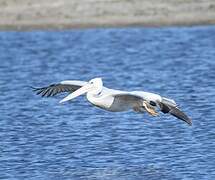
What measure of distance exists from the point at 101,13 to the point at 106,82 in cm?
529

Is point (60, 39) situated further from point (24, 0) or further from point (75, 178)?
point (75, 178)

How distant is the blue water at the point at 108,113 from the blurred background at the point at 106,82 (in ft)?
0.05

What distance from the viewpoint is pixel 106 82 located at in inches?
726

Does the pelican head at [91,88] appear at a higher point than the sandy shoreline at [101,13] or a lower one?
higher

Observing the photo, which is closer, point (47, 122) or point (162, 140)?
point (162, 140)

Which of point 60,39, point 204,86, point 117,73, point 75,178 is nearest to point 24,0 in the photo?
point 60,39

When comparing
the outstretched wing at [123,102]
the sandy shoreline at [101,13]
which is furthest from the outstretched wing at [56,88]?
the sandy shoreline at [101,13]

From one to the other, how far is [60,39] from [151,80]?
611 cm

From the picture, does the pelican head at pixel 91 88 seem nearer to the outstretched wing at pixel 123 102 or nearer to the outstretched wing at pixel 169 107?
the outstretched wing at pixel 123 102

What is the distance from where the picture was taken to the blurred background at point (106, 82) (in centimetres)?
1201

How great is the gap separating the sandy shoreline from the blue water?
1.26 ft

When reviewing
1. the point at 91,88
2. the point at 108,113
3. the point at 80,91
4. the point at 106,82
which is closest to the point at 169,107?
the point at 91,88

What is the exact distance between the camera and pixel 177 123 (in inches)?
566

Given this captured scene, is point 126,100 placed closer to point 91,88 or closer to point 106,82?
point 91,88
